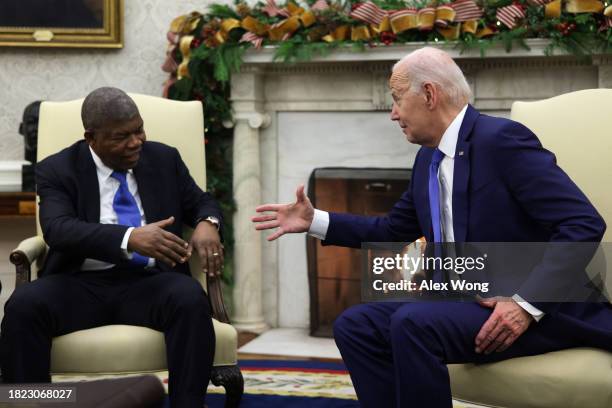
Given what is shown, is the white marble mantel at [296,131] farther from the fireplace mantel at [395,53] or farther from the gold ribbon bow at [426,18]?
the gold ribbon bow at [426,18]

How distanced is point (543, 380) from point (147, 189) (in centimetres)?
154

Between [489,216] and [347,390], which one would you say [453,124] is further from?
[347,390]

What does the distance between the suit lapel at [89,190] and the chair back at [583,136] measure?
1404 mm

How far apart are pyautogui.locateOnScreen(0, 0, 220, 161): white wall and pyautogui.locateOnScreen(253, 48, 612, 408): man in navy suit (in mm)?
2549

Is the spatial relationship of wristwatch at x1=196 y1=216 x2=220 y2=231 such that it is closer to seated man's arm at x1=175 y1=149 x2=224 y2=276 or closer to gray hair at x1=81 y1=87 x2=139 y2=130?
seated man's arm at x1=175 y1=149 x2=224 y2=276

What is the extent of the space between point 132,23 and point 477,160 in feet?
10.00

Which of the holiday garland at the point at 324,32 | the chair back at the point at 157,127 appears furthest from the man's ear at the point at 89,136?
the holiday garland at the point at 324,32

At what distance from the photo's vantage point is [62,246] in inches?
118

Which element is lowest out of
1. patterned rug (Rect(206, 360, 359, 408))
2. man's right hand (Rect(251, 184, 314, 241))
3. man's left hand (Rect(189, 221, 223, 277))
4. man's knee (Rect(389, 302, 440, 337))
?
patterned rug (Rect(206, 360, 359, 408))

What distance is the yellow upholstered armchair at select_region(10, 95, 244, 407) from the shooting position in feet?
9.36

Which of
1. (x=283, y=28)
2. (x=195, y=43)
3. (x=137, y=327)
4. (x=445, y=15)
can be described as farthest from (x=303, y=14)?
(x=137, y=327)

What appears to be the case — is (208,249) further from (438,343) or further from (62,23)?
(62,23)

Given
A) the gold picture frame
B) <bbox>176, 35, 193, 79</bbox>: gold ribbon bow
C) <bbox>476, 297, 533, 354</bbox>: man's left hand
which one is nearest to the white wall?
the gold picture frame

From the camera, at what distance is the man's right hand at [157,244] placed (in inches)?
115
